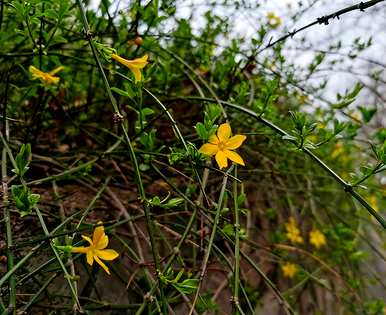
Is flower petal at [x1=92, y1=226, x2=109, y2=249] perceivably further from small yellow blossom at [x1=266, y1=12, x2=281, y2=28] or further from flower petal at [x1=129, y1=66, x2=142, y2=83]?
small yellow blossom at [x1=266, y1=12, x2=281, y2=28]

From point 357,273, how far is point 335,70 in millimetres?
1009

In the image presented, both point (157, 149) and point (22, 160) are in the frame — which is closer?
point (22, 160)

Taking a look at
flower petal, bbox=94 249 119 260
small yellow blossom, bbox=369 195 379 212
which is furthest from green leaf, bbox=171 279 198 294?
small yellow blossom, bbox=369 195 379 212

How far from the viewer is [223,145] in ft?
2.64

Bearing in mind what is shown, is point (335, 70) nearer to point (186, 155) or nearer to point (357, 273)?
point (186, 155)

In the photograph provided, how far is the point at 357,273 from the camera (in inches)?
79.3

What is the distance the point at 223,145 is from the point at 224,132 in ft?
0.08

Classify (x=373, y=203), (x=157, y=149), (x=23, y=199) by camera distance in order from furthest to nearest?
(x=373, y=203), (x=157, y=149), (x=23, y=199)

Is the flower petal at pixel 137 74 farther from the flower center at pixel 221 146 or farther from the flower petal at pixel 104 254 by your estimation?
the flower petal at pixel 104 254

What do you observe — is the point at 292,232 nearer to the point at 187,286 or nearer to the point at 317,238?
the point at 317,238

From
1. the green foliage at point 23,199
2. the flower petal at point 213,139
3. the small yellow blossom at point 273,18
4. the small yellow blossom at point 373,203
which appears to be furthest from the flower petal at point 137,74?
the small yellow blossom at point 373,203

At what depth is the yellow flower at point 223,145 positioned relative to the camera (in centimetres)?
78

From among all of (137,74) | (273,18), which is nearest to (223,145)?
(137,74)

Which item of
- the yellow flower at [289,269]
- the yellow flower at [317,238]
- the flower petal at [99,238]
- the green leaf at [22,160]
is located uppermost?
the green leaf at [22,160]
